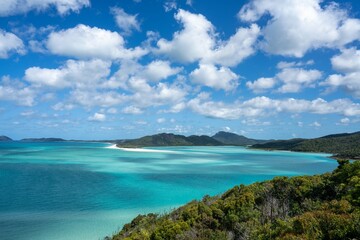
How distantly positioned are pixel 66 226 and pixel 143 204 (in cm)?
905

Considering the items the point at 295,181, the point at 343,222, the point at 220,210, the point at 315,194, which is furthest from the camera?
the point at 295,181

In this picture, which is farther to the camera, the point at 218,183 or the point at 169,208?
the point at 218,183

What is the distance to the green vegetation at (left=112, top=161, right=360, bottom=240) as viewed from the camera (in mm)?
9711

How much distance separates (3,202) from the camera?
27.8 metres

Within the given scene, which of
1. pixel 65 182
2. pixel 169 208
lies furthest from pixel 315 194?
pixel 65 182

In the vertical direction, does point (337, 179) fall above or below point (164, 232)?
above

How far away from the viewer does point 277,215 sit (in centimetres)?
1756

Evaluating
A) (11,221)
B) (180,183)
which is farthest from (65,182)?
(11,221)

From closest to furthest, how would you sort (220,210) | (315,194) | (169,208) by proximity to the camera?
1. (220,210)
2. (315,194)
3. (169,208)

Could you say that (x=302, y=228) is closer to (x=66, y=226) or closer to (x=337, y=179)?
(x=337, y=179)

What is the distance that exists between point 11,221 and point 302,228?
67.6ft

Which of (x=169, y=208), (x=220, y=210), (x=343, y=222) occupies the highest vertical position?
(x=343, y=222)

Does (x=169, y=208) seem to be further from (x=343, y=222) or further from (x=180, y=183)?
(x=343, y=222)

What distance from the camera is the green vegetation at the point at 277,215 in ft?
31.9
